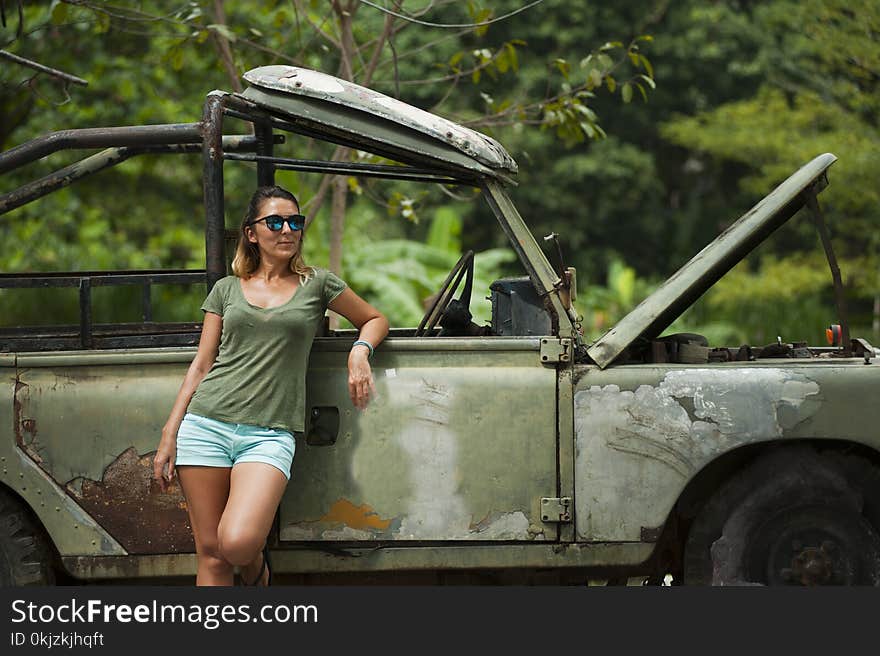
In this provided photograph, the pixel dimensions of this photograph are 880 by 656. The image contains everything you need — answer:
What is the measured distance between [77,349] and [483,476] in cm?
165

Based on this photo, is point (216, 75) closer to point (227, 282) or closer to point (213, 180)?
point (213, 180)

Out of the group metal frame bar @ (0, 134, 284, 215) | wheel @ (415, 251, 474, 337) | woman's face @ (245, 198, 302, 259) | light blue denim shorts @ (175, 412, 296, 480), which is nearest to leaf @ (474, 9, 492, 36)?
metal frame bar @ (0, 134, 284, 215)

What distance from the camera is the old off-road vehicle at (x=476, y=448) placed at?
453cm

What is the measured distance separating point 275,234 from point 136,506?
1.15m

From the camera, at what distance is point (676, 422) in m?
4.52

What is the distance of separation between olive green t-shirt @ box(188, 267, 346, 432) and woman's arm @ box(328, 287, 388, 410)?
0.15 meters

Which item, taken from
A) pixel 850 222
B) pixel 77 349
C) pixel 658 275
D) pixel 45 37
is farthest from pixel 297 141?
pixel 77 349

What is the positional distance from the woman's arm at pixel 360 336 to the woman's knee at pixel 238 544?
24.6 inches

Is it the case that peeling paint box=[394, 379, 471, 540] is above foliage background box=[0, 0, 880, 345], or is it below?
below

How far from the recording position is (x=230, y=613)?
13.9 ft

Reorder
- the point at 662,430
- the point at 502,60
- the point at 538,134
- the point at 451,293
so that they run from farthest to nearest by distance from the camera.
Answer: the point at 538,134 → the point at 502,60 → the point at 451,293 → the point at 662,430

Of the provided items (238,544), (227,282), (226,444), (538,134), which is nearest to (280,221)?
(227,282)

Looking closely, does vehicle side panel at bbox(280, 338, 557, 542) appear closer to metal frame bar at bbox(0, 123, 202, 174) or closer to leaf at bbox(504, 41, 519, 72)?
metal frame bar at bbox(0, 123, 202, 174)

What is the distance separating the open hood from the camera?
4.63m
